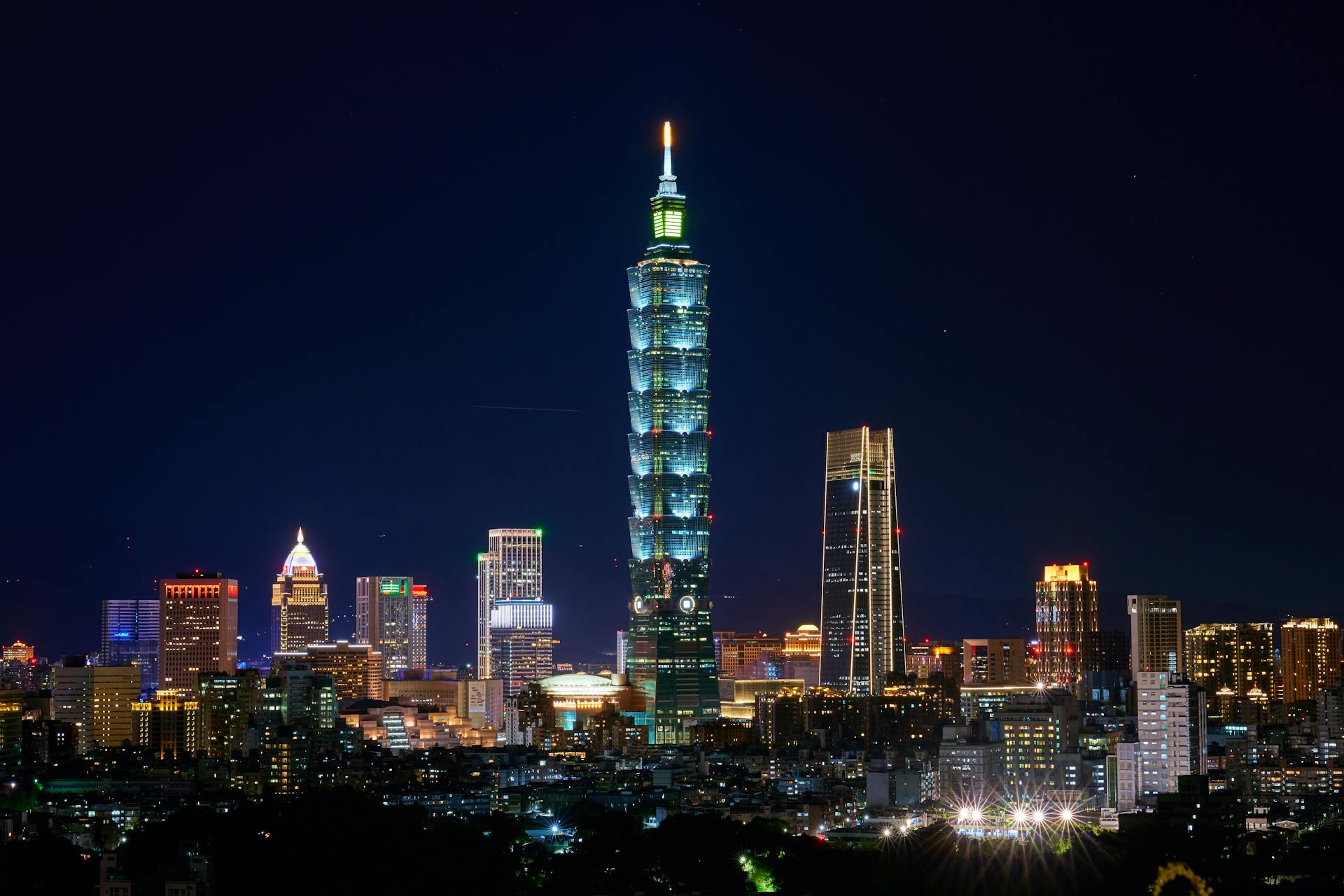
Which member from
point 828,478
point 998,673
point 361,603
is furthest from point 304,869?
point 361,603

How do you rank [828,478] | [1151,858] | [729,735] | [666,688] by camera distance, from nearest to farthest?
1. [1151,858]
2. [729,735]
3. [666,688]
4. [828,478]

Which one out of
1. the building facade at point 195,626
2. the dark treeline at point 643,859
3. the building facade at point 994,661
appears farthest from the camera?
the building facade at point 994,661

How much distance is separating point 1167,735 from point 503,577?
70893 mm

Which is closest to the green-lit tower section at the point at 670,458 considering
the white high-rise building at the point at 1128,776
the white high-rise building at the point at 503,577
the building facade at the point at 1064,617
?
the building facade at the point at 1064,617

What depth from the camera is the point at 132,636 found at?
112 m

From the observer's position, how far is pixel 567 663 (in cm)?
13712

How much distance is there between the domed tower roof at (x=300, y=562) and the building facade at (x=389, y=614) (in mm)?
8561

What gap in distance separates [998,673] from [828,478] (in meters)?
14.7

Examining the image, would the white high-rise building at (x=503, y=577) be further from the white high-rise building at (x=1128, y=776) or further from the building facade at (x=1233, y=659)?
the white high-rise building at (x=1128, y=776)

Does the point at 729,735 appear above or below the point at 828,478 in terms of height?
below

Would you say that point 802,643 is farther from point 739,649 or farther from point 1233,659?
point 1233,659

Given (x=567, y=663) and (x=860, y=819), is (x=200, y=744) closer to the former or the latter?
(x=860, y=819)

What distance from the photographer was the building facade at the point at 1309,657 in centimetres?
10088

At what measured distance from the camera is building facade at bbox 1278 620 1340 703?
331 ft
